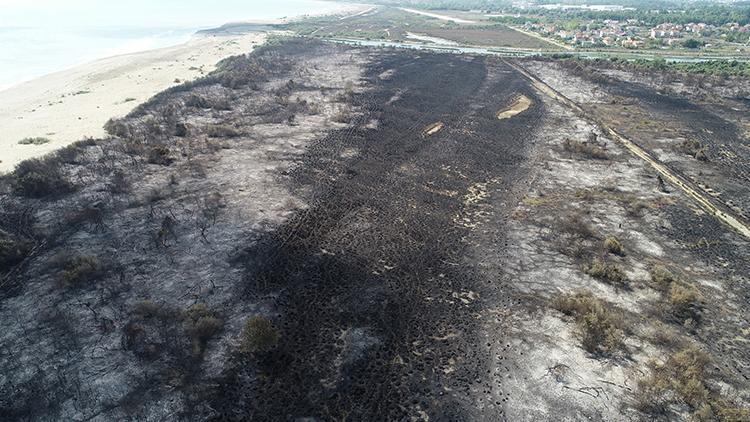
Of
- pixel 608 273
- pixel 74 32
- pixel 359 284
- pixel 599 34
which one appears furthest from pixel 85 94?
pixel 599 34

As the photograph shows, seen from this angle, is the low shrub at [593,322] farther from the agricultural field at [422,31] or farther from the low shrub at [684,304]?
the agricultural field at [422,31]

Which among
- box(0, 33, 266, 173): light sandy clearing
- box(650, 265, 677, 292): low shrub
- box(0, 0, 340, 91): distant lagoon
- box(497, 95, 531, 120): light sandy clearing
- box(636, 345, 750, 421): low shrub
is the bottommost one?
box(636, 345, 750, 421): low shrub

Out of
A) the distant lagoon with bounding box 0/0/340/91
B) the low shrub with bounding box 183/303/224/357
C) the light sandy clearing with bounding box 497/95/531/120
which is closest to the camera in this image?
the low shrub with bounding box 183/303/224/357

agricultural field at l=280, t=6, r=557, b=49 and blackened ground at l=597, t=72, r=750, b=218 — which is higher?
agricultural field at l=280, t=6, r=557, b=49

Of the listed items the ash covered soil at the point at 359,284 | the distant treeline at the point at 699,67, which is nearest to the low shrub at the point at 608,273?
the ash covered soil at the point at 359,284

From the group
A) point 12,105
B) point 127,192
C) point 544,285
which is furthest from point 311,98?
point 544,285

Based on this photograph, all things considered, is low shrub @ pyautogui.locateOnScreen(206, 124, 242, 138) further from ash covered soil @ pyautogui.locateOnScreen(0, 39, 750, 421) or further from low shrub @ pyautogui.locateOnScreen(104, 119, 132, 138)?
low shrub @ pyautogui.locateOnScreen(104, 119, 132, 138)

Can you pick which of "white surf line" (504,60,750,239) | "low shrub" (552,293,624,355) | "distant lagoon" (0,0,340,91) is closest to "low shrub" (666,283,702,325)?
"low shrub" (552,293,624,355)
